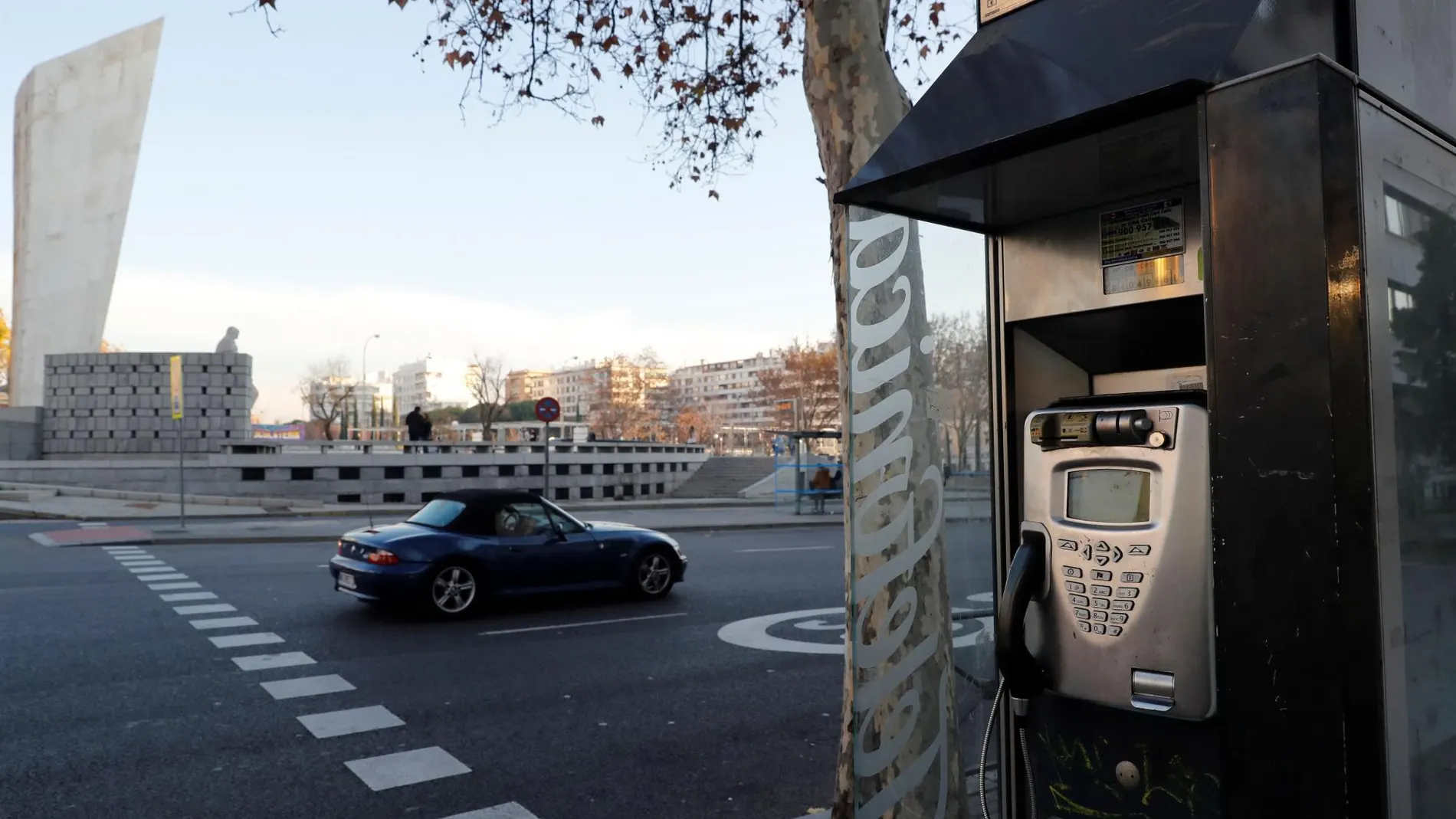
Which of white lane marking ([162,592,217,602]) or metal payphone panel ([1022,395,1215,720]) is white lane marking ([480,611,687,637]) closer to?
white lane marking ([162,592,217,602])

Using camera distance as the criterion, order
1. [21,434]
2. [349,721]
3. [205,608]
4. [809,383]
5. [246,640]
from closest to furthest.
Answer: [349,721] → [246,640] → [205,608] → [21,434] → [809,383]

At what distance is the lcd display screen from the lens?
8.68ft

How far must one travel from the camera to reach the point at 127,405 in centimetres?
3262

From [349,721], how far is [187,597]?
564 centimetres

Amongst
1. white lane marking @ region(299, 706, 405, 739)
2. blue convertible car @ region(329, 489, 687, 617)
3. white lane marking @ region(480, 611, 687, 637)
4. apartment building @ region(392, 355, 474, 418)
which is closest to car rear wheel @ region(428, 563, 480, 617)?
blue convertible car @ region(329, 489, 687, 617)

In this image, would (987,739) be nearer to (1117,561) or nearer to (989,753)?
(989,753)

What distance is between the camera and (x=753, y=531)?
2220cm

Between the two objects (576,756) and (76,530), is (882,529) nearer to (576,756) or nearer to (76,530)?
(576,756)

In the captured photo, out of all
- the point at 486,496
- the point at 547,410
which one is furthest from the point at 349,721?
the point at 547,410

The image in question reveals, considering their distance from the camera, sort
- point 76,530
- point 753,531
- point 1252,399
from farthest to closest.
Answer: point 753,531, point 76,530, point 1252,399

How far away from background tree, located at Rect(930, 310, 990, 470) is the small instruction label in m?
0.51

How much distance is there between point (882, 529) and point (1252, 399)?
5.23 ft

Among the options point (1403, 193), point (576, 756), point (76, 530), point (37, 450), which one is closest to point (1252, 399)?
point (1403, 193)

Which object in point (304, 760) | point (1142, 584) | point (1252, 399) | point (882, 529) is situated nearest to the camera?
point (1252, 399)
